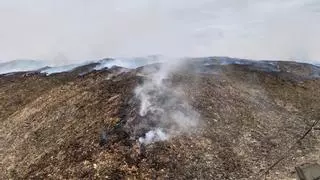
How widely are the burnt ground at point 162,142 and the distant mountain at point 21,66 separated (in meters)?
5.88

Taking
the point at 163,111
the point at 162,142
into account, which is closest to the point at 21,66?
the point at 163,111

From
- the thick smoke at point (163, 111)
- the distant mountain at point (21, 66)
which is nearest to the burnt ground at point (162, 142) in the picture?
the thick smoke at point (163, 111)

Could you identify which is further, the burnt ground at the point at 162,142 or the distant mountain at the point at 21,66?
the distant mountain at the point at 21,66

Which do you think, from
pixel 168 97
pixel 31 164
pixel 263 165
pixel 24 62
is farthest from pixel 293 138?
pixel 24 62

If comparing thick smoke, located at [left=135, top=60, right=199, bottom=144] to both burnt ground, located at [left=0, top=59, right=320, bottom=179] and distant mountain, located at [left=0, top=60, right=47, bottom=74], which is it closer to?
burnt ground, located at [left=0, top=59, right=320, bottom=179]

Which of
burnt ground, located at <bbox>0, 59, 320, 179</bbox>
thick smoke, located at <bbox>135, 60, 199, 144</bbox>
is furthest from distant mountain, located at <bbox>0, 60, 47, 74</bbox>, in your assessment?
thick smoke, located at <bbox>135, 60, 199, 144</bbox>

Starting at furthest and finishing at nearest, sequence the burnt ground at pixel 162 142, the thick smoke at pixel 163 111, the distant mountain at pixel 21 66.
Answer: the distant mountain at pixel 21 66
the thick smoke at pixel 163 111
the burnt ground at pixel 162 142

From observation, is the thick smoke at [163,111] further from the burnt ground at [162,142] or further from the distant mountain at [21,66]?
the distant mountain at [21,66]

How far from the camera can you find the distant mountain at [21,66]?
2980cm

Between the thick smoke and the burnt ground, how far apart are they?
29 centimetres

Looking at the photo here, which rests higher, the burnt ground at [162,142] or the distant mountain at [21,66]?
the distant mountain at [21,66]

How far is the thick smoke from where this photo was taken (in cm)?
1623

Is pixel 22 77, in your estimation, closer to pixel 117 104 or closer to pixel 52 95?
pixel 52 95

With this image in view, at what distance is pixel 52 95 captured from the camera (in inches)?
839
